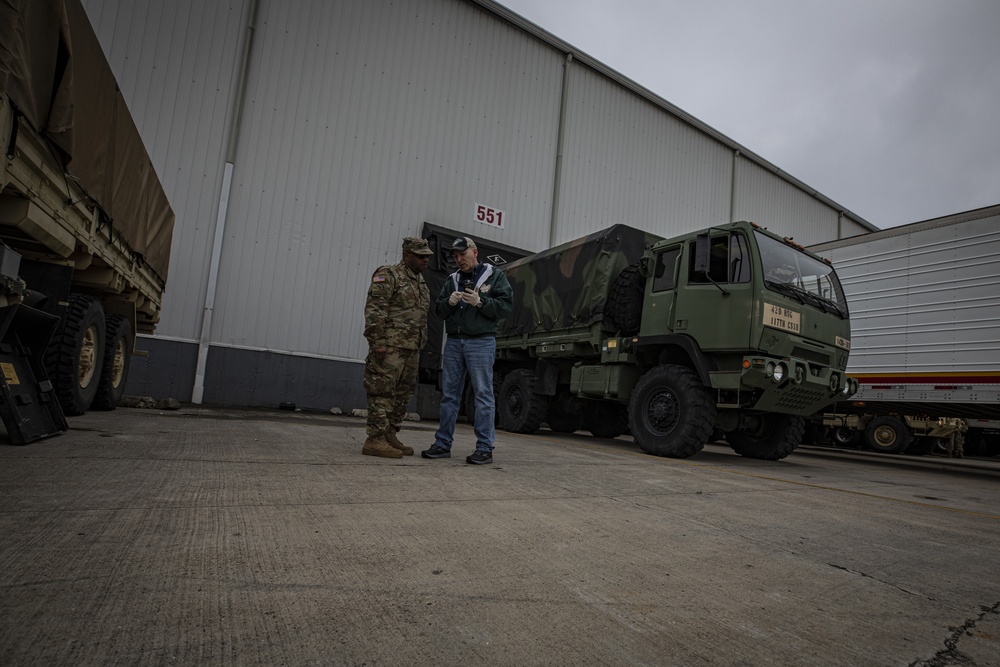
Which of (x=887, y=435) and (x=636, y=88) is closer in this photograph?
(x=887, y=435)

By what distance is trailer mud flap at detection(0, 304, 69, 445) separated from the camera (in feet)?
10.4

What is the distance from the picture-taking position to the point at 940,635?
1.48 m

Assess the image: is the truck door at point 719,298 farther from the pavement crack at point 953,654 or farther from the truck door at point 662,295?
the pavement crack at point 953,654

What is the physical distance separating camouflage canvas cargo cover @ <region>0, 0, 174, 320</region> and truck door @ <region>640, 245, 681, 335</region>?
223 inches

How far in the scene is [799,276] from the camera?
620cm

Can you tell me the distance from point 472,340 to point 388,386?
0.73 meters

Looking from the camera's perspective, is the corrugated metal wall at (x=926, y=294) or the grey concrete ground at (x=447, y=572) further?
the corrugated metal wall at (x=926, y=294)

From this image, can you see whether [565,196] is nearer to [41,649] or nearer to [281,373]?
[281,373]

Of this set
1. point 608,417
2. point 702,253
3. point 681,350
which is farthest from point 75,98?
point 608,417

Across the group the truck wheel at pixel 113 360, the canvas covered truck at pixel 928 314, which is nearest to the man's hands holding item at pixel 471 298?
the truck wheel at pixel 113 360

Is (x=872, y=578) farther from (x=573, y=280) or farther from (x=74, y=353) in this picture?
(x=573, y=280)

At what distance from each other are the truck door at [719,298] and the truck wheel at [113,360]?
20.2 ft

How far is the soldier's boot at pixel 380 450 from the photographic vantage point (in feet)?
13.1

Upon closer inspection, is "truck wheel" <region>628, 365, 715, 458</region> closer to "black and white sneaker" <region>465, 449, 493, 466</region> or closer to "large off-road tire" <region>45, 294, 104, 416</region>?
"black and white sneaker" <region>465, 449, 493, 466</region>
